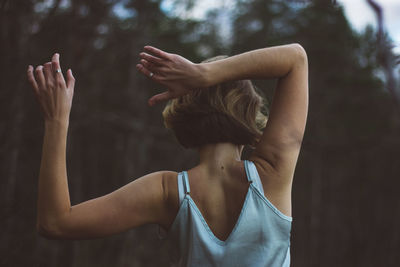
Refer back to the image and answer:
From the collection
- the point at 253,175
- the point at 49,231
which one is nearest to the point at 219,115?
the point at 253,175

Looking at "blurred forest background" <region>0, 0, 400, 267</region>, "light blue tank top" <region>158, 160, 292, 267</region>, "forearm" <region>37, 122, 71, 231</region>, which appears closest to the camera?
"forearm" <region>37, 122, 71, 231</region>

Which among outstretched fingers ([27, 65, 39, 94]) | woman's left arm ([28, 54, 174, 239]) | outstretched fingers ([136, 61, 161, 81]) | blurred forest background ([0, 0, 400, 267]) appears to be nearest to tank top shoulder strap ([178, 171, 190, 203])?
woman's left arm ([28, 54, 174, 239])

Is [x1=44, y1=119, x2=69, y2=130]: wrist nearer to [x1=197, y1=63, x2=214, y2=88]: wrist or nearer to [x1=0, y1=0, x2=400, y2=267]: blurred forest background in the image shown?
[x1=197, y1=63, x2=214, y2=88]: wrist

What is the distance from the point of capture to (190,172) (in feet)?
4.11

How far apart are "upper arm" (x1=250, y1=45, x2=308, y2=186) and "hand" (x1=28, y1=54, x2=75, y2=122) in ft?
1.99

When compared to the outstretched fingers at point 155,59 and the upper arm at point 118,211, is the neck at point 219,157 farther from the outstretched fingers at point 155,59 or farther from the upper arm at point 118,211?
the outstretched fingers at point 155,59

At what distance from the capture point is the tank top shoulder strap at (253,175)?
1185mm

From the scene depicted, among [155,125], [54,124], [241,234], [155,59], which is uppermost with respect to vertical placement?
[155,59]

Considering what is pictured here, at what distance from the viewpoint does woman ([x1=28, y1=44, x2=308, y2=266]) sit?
108 centimetres

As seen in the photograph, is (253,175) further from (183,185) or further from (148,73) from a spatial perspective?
(148,73)

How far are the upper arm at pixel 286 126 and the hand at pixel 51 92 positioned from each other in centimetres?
61

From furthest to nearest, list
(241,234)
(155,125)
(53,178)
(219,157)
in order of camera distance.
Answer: (155,125) → (219,157) → (241,234) → (53,178)

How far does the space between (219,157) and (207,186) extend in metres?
0.11

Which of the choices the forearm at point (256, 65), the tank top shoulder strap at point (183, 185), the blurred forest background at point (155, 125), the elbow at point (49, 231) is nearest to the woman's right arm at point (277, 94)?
the forearm at point (256, 65)
